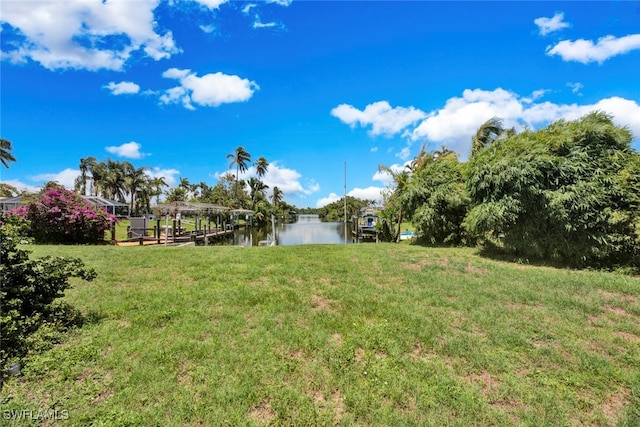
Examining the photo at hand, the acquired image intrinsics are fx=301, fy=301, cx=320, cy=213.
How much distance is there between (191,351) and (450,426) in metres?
2.68

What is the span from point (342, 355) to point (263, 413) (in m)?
1.15

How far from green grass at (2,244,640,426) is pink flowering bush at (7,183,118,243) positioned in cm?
861

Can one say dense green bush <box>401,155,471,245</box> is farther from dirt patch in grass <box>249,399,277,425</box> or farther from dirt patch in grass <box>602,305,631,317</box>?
dirt patch in grass <box>249,399,277,425</box>

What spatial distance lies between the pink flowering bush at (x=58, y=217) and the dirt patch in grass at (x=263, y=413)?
1375 cm

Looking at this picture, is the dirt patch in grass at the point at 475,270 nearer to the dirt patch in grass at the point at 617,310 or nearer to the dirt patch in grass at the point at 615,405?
the dirt patch in grass at the point at 617,310

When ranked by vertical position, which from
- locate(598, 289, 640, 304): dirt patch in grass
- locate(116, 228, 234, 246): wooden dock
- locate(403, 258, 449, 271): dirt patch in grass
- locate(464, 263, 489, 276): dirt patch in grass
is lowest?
locate(598, 289, 640, 304): dirt patch in grass

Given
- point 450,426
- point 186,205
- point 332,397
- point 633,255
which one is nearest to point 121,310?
point 332,397

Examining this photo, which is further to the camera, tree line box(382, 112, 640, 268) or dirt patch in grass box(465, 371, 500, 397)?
tree line box(382, 112, 640, 268)

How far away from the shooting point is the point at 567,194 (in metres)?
7.41

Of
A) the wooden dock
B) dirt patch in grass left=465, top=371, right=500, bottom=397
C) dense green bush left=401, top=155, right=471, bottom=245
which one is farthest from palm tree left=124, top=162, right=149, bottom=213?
dirt patch in grass left=465, top=371, right=500, bottom=397

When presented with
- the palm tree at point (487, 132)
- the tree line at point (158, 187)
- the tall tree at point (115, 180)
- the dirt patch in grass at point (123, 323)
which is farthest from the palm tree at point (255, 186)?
the dirt patch in grass at point (123, 323)

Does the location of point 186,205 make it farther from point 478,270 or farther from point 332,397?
point 332,397

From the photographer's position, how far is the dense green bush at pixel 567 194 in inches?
283

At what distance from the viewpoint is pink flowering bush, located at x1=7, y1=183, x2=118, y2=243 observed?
12.2 m
